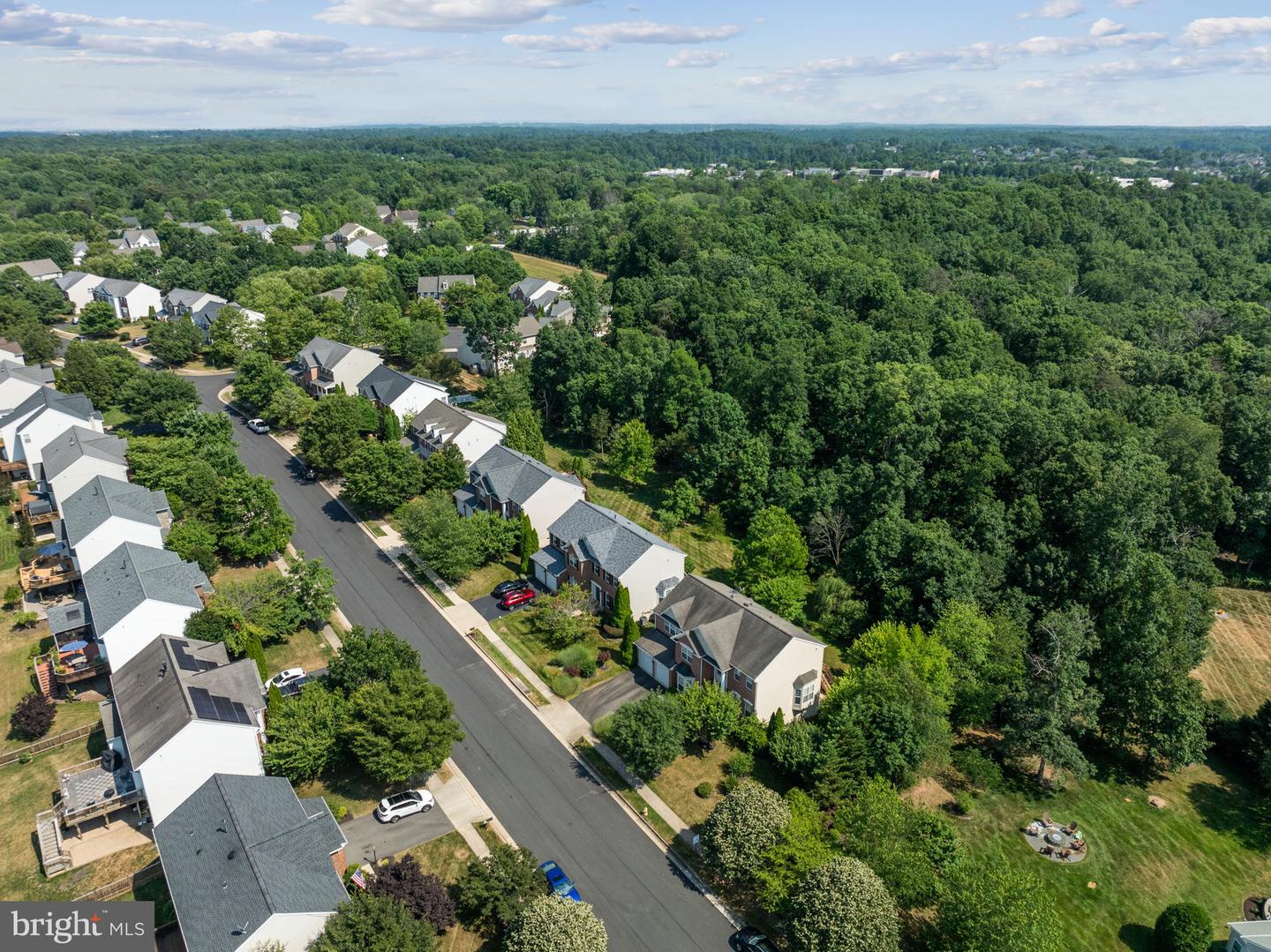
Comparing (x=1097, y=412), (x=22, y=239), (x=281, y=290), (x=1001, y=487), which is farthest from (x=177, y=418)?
(x=22, y=239)

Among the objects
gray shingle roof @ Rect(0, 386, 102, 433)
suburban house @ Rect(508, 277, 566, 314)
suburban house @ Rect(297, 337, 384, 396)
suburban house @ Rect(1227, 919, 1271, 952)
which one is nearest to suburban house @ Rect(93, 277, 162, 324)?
suburban house @ Rect(297, 337, 384, 396)

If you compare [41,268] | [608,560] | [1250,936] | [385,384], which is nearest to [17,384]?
[385,384]

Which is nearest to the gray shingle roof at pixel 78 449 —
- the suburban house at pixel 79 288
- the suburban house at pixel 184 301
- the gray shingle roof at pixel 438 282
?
the suburban house at pixel 184 301

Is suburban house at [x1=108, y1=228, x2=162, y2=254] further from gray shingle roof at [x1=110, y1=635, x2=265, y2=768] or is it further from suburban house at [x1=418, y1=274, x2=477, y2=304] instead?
gray shingle roof at [x1=110, y1=635, x2=265, y2=768]

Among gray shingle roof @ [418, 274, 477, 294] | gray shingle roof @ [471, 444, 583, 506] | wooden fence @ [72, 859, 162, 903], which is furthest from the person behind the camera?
gray shingle roof @ [418, 274, 477, 294]

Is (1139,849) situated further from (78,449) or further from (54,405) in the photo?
(54,405)

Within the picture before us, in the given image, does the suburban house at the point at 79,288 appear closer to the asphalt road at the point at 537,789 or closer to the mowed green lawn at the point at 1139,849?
the asphalt road at the point at 537,789
